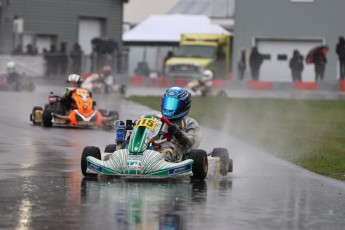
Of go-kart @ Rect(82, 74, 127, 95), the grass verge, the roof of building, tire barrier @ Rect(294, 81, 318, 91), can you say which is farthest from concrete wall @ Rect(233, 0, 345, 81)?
the grass verge

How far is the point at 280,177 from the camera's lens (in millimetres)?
13906

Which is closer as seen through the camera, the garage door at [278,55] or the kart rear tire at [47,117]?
the kart rear tire at [47,117]

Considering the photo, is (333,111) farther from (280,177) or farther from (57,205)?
(57,205)

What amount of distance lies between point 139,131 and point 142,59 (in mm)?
49642

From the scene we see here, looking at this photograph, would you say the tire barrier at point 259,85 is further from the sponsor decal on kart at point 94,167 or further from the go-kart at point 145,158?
the sponsor decal on kart at point 94,167

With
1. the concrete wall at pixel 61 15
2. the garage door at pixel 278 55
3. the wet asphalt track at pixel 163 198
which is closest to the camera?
the wet asphalt track at pixel 163 198

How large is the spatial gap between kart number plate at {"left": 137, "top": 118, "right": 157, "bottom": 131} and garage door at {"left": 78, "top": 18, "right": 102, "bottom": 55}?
50.0 m

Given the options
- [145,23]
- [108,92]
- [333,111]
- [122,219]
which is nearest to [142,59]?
[145,23]

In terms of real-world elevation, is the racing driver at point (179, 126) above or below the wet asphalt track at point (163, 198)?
above

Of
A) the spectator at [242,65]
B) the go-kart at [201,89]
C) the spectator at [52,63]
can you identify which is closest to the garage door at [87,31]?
the spectator at [242,65]

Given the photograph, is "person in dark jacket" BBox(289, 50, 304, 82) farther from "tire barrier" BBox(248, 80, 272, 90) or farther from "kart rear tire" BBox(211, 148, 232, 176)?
"kart rear tire" BBox(211, 148, 232, 176)

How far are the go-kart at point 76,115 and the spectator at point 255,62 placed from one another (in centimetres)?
2891

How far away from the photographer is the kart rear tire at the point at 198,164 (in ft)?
42.1

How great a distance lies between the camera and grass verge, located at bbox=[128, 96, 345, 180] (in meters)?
17.1
